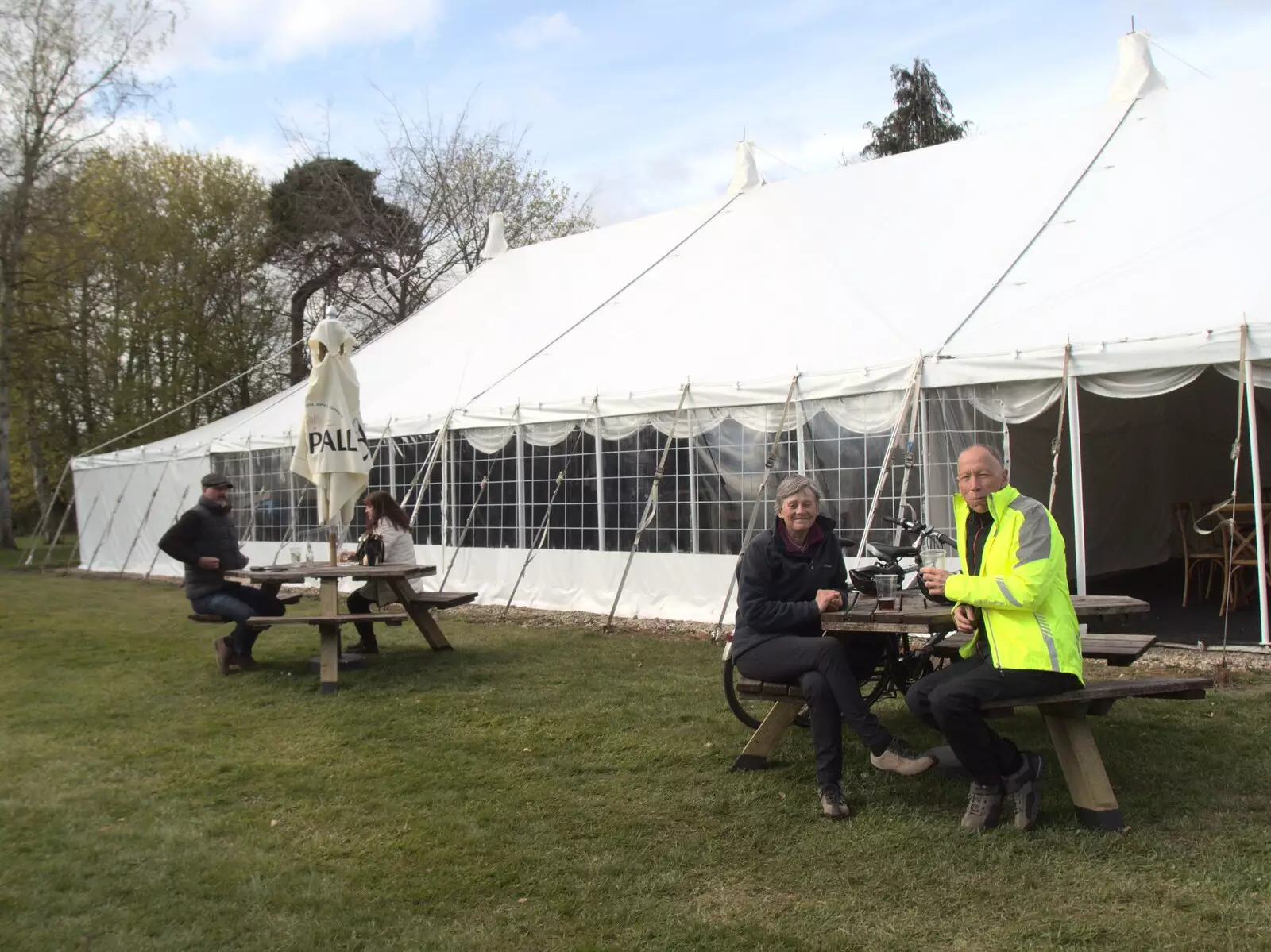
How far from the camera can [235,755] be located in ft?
15.9

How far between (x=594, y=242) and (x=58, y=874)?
9994 millimetres

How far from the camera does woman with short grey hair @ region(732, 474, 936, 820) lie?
3.88 m

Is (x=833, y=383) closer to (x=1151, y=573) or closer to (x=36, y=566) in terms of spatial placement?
(x=1151, y=573)

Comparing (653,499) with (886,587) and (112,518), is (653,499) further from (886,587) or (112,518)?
(112,518)

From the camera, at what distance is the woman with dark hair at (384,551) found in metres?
7.38

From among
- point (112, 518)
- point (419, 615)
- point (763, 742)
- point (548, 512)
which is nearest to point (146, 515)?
point (112, 518)

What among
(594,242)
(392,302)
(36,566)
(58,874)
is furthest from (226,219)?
(58,874)

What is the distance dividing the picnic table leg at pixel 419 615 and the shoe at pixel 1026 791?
4.55m

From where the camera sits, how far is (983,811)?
3.55m

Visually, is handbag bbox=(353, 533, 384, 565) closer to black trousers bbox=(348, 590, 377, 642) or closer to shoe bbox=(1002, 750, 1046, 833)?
black trousers bbox=(348, 590, 377, 642)

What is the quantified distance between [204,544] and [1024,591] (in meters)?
5.53

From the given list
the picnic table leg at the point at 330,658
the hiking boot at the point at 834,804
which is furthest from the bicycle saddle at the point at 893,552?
→ the picnic table leg at the point at 330,658

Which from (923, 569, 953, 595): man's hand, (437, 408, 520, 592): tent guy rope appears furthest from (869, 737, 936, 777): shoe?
(437, 408, 520, 592): tent guy rope

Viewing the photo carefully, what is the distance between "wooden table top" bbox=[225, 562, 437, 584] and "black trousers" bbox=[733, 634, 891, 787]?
11.0 ft
